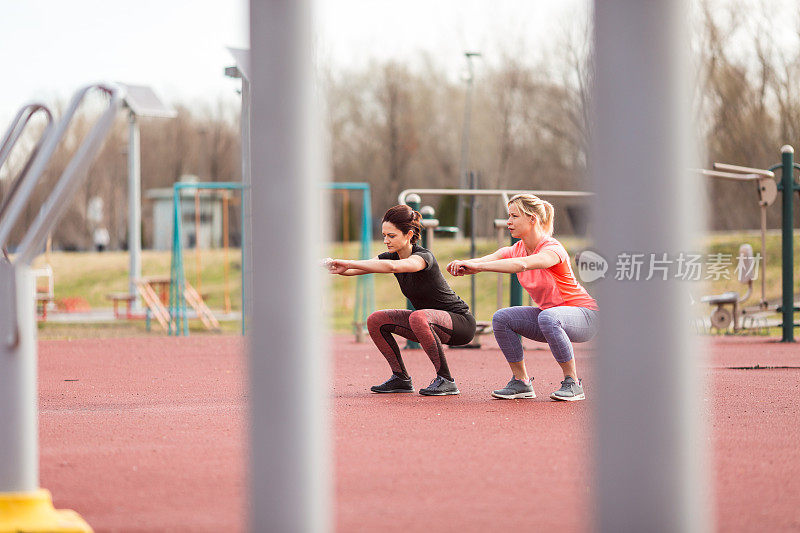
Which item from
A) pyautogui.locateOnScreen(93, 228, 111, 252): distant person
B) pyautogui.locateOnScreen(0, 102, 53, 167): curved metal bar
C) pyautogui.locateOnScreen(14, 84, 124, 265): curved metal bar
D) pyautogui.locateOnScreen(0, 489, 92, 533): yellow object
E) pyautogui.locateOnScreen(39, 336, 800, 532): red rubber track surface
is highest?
pyautogui.locateOnScreen(93, 228, 111, 252): distant person

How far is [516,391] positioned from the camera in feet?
22.0

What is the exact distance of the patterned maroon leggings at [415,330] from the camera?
22.5ft

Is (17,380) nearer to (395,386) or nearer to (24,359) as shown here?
(24,359)

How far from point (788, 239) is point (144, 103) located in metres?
11.5

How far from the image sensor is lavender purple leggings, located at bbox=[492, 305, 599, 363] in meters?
6.52

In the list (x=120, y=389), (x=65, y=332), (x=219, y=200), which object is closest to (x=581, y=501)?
(x=120, y=389)

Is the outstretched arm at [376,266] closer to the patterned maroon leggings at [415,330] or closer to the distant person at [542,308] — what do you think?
the patterned maroon leggings at [415,330]

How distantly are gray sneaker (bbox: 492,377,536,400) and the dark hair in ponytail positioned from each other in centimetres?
115

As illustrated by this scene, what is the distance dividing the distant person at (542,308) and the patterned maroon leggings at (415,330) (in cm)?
40

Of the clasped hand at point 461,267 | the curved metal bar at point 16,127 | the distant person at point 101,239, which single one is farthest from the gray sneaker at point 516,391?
the distant person at point 101,239

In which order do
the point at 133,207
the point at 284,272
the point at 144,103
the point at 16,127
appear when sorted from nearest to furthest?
the point at 284,272 < the point at 16,127 < the point at 144,103 < the point at 133,207

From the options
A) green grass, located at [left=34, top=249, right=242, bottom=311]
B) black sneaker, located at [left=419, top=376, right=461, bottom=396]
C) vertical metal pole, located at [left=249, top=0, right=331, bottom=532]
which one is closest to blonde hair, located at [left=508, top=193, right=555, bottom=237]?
black sneaker, located at [left=419, top=376, right=461, bottom=396]

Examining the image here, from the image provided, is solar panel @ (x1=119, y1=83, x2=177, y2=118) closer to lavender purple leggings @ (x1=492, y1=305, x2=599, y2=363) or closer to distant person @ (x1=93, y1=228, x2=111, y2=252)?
lavender purple leggings @ (x1=492, y1=305, x2=599, y2=363)

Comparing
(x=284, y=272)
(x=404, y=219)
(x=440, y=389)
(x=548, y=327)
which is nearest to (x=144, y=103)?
(x=404, y=219)
